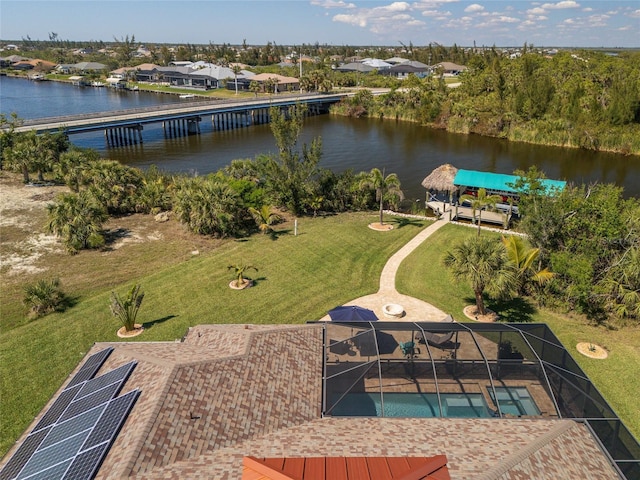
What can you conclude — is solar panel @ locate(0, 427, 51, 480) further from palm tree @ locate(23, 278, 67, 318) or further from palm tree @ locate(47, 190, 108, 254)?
palm tree @ locate(47, 190, 108, 254)

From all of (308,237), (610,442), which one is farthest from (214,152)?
(610,442)

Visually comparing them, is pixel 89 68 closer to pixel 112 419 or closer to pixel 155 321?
pixel 155 321

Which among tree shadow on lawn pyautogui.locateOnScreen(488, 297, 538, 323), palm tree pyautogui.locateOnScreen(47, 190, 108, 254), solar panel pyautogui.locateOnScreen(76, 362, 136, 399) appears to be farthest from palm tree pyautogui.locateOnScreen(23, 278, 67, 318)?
tree shadow on lawn pyautogui.locateOnScreen(488, 297, 538, 323)

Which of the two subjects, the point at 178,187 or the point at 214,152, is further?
the point at 214,152

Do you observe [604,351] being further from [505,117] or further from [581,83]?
[581,83]

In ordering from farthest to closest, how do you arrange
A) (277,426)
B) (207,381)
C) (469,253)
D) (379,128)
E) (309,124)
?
1. (309,124)
2. (379,128)
3. (469,253)
4. (207,381)
5. (277,426)

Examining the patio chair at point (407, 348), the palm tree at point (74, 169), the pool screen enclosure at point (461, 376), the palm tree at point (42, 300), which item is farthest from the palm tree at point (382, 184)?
the palm tree at point (74, 169)
